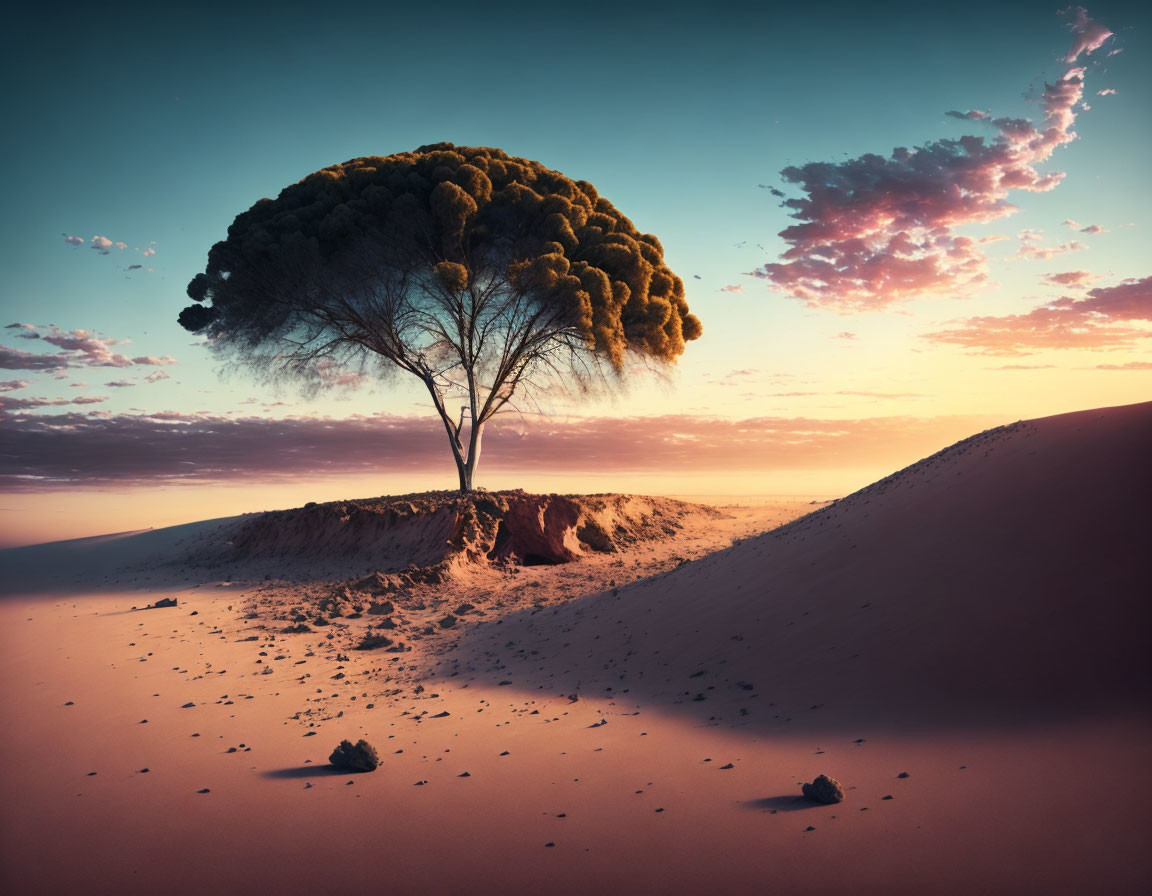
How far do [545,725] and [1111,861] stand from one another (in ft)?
11.2

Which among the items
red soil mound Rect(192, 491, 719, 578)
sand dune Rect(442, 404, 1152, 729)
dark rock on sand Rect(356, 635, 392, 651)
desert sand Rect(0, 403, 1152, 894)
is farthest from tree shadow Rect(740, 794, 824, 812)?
red soil mound Rect(192, 491, 719, 578)

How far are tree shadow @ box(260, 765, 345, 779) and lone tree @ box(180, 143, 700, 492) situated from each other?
1314 cm

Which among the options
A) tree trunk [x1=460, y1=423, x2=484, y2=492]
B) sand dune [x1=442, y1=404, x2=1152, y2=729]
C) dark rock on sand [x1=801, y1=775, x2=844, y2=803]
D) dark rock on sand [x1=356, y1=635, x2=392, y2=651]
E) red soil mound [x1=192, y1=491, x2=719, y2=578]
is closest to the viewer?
dark rock on sand [x1=801, y1=775, x2=844, y2=803]

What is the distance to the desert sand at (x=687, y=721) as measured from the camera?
3113mm

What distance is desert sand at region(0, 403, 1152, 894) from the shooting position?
3113 millimetres

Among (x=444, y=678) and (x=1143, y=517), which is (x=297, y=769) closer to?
(x=444, y=678)

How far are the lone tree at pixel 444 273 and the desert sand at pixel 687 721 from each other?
9442 millimetres

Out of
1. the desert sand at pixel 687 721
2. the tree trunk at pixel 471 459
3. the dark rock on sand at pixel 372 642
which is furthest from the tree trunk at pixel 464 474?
the dark rock on sand at pixel 372 642

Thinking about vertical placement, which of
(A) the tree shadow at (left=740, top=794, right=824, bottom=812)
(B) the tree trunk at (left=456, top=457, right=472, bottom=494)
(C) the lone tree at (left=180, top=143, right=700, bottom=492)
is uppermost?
(C) the lone tree at (left=180, top=143, right=700, bottom=492)

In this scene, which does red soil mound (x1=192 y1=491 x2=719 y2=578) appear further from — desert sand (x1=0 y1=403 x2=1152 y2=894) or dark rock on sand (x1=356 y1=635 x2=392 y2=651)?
dark rock on sand (x1=356 y1=635 x2=392 y2=651)

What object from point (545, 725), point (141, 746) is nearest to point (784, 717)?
point (545, 725)

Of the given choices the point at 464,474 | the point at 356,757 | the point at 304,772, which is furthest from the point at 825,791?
the point at 464,474

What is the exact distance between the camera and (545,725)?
5117 mm

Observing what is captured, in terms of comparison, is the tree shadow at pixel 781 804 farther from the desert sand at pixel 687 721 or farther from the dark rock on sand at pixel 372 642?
Answer: the dark rock on sand at pixel 372 642
